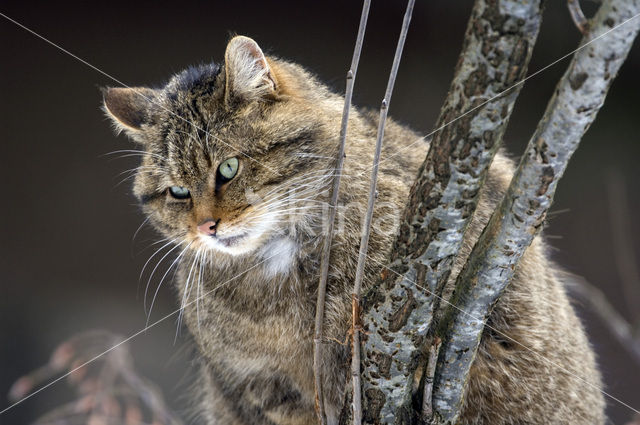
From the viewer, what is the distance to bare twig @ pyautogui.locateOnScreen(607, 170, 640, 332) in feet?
11.4

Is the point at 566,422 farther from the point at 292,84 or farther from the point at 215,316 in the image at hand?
the point at 292,84

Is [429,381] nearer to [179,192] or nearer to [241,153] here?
[241,153]

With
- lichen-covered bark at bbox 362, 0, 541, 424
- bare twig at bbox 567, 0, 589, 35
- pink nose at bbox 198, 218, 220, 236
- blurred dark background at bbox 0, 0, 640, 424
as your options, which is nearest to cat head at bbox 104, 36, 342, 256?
pink nose at bbox 198, 218, 220, 236

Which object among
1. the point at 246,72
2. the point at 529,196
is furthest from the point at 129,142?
the point at 529,196

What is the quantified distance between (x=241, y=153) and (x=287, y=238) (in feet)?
0.80

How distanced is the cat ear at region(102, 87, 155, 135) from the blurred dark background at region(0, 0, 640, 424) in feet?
4.00

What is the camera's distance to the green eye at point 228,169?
1.71m

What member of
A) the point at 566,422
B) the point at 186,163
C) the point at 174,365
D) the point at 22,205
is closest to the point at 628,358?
the point at 566,422

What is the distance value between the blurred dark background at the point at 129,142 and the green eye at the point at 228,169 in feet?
4.89

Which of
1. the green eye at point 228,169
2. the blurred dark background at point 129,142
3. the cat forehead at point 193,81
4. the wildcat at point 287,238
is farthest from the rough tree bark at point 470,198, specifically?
the blurred dark background at point 129,142

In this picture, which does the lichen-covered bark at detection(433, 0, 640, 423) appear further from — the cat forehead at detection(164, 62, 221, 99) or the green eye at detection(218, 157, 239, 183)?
the cat forehead at detection(164, 62, 221, 99)

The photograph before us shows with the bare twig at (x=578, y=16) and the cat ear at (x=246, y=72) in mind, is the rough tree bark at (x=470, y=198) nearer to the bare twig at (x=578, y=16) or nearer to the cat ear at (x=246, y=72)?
the bare twig at (x=578, y=16)

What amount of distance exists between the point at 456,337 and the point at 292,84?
862 mm

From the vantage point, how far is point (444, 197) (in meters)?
1.15
